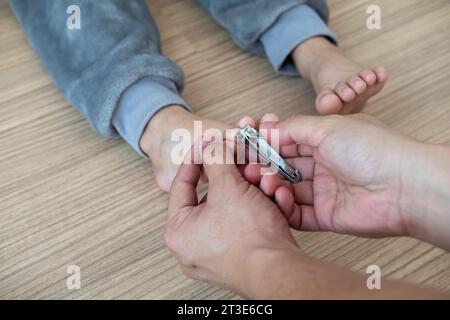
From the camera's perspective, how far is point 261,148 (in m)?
0.53

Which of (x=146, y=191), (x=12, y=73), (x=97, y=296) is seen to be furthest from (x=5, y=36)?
(x=97, y=296)

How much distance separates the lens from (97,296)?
1.83ft

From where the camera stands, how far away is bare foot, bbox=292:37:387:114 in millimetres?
652

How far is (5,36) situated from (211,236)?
594 millimetres

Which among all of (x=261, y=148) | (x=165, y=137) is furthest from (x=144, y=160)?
(x=261, y=148)

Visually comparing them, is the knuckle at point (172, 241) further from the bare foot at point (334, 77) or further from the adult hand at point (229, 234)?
the bare foot at point (334, 77)

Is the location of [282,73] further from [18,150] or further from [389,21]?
[18,150]

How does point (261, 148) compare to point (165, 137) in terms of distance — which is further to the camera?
point (165, 137)

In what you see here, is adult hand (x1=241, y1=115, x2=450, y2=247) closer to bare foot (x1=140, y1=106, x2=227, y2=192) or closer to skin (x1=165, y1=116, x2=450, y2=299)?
skin (x1=165, y1=116, x2=450, y2=299)

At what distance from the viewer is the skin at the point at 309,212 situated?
41 centimetres

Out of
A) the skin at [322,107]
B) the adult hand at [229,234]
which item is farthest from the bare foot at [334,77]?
the adult hand at [229,234]

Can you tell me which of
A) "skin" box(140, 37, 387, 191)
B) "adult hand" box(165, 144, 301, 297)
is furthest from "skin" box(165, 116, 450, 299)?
"skin" box(140, 37, 387, 191)

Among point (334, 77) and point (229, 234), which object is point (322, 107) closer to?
point (334, 77)

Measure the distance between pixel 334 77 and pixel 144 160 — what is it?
0.29 metres
